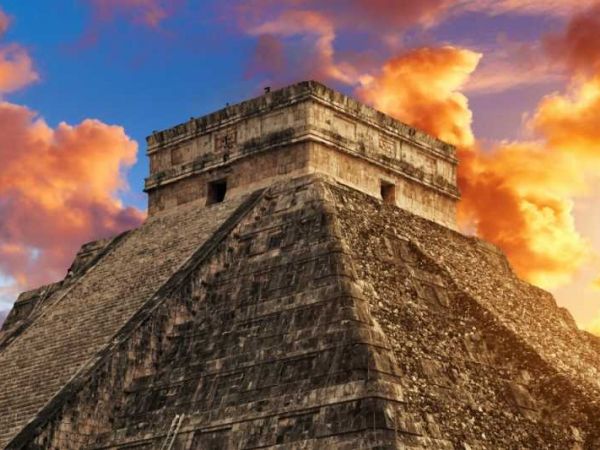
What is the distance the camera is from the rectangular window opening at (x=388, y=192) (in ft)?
86.5

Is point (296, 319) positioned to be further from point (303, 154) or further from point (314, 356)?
point (303, 154)

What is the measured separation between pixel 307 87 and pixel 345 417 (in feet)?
28.4

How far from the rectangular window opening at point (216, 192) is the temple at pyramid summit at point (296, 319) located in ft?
0.15

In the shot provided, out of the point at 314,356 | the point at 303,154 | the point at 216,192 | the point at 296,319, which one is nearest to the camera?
the point at 314,356

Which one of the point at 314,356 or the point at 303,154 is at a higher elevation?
the point at 303,154

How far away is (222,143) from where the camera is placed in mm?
26359

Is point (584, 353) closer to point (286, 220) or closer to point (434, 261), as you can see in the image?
point (434, 261)

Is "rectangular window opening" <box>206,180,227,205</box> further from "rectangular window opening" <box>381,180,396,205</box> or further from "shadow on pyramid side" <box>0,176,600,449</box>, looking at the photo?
"rectangular window opening" <box>381,180,396,205</box>

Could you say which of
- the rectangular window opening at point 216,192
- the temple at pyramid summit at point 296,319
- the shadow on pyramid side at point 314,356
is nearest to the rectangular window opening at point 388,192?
the temple at pyramid summit at point 296,319

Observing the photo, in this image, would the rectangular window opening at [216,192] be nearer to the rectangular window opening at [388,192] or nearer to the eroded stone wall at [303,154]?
the eroded stone wall at [303,154]

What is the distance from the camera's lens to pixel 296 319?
65.9 ft

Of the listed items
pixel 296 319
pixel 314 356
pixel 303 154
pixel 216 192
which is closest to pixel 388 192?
pixel 303 154

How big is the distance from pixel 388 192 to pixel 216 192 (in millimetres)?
3433

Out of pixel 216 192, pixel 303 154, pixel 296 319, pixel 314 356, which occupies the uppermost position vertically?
pixel 216 192
